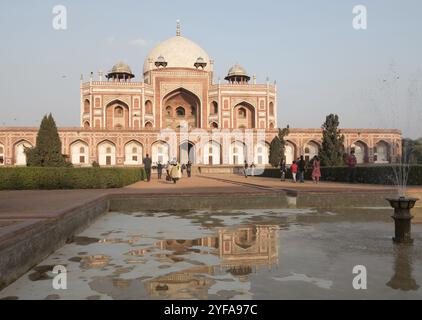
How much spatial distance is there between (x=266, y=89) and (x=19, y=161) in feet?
74.7

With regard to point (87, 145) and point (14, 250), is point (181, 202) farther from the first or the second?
point (87, 145)

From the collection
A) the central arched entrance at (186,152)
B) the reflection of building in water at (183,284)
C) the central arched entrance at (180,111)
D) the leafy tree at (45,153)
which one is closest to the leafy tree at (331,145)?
the leafy tree at (45,153)

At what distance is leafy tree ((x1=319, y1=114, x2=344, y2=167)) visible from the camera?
19.5 m

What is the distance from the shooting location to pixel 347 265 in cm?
372

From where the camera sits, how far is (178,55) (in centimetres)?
4444

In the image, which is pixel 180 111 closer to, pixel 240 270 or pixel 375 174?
pixel 375 174

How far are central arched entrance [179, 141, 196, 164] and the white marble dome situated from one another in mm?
11101

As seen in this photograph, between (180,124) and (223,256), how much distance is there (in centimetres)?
3986

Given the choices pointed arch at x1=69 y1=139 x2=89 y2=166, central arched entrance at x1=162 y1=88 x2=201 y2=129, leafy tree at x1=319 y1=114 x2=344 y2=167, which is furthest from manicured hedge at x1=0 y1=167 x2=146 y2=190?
central arched entrance at x1=162 y1=88 x2=201 y2=129

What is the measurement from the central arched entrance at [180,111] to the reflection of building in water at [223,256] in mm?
37658

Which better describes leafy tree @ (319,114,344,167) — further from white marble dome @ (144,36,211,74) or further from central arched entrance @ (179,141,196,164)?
white marble dome @ (144,36,211,74)

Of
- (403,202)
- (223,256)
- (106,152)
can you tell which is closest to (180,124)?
(106,152)

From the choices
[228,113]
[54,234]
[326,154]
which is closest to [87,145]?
[228,113]
